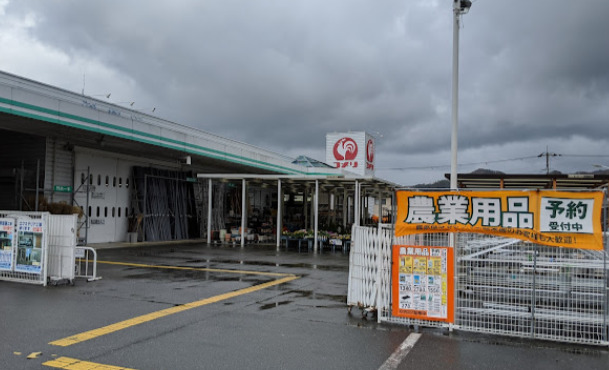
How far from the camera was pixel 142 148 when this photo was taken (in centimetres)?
2106

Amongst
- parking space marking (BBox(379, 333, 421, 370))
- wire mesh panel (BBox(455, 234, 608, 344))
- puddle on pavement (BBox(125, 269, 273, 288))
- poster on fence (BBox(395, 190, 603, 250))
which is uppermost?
poster on fence (BBox(395, 190, 603, 250))

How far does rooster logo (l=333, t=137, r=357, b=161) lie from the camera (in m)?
55.1

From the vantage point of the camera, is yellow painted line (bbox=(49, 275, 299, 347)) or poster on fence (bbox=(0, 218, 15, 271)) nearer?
yellow painted line (bbox=(49, 275, 299, 347))

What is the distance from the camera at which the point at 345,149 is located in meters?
55.5

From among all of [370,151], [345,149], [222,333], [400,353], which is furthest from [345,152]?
[400,353]

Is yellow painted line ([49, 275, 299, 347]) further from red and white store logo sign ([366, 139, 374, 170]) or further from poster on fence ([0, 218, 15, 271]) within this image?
red and white store logo sign ([366, 139, 374, 170])

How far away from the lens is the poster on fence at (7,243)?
35.7ft

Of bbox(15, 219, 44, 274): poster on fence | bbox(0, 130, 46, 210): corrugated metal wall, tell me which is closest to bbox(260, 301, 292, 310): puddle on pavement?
bbox(15, 219, 44, 274): poster on fence

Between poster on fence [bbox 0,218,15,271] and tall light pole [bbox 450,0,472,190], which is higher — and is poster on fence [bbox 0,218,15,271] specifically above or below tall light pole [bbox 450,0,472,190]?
below

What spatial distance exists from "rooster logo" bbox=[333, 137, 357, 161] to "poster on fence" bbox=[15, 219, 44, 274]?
46131mm

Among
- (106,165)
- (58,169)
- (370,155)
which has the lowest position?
(58,169)

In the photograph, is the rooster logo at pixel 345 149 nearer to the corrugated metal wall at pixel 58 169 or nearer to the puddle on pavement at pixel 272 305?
the corrugated metal wall at pixel 58 169

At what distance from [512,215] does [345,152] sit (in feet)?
161

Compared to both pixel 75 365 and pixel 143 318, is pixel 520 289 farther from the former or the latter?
pixel 75 365
